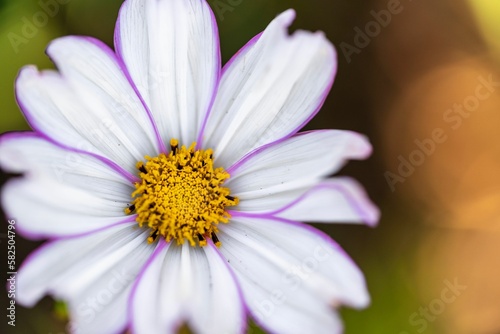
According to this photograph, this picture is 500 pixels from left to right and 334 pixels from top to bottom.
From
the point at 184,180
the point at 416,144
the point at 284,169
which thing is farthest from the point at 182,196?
the point at 416,144

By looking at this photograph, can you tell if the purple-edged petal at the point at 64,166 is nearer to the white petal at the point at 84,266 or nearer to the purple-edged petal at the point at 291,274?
the white petal at the point at 84,266

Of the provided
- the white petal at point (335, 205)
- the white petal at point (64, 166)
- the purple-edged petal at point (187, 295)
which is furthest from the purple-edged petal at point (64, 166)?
the white petal at point (335, 205)

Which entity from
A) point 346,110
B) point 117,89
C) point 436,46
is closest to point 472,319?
point 346,110

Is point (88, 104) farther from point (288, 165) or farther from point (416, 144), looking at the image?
point (416, 144)

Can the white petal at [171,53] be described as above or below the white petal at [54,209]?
above

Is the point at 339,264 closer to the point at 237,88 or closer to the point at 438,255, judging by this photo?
the point at 237,88

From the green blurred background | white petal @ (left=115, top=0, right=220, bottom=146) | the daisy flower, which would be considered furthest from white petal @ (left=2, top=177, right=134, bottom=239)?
the green blurred background
